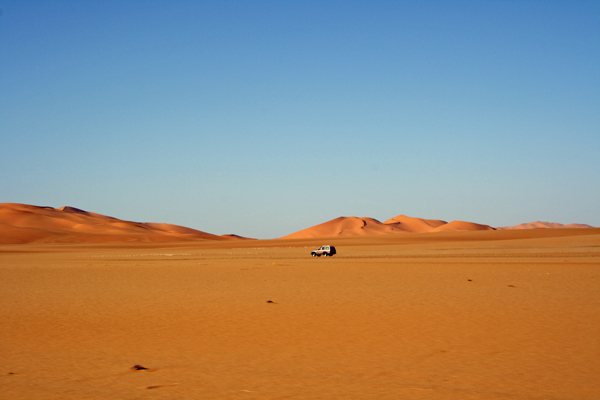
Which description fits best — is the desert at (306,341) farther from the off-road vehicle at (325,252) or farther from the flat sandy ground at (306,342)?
the off-road vehicle at (325,252)

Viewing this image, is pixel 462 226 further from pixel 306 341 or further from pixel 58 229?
pixel 306 341

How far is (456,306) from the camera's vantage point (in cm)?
1462

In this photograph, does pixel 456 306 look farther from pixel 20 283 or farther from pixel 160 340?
pixel 20 283

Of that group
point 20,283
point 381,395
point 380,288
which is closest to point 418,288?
point 380,288

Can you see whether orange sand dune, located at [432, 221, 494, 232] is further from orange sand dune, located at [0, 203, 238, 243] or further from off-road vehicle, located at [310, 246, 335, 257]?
off-road vehicle, located at [310, 246, 335, 257]

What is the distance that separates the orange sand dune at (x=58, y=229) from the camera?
115 m

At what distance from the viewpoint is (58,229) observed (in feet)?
446

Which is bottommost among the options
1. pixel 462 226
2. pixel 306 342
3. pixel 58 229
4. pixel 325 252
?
pixel 306 342

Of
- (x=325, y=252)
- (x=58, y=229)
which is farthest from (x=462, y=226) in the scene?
(x=325, y=252)

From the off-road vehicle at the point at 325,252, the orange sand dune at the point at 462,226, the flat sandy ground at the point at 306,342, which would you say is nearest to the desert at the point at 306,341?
the flat sandy ground at the point at 306,342

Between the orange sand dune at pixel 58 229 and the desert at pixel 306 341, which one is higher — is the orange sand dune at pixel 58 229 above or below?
above

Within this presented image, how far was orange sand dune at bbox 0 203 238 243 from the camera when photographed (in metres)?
115

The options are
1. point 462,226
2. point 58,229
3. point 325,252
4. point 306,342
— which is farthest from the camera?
point 462,226

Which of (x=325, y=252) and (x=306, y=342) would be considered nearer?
(x=306, y=342)
